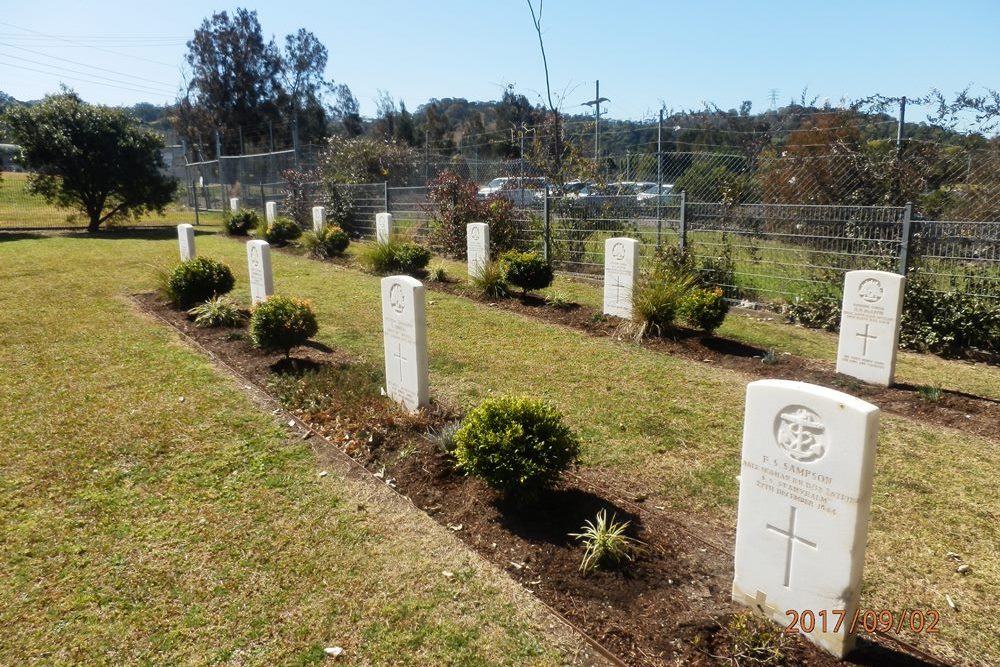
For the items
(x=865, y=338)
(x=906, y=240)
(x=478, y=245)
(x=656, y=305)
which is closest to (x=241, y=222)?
(x=478, y=245)

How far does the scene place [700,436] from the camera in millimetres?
5609

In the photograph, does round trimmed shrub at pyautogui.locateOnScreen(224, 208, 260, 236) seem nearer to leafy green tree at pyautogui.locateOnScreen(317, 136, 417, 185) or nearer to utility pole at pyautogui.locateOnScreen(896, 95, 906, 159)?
leafy green tree at pyautogui.locateOnScreen(317, 136, 417, 185)

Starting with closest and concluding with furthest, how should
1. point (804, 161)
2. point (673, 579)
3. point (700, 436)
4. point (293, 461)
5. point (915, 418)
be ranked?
point (673, 579)
point (293, 461)
point (700, 436)
point (915, 418)
point (804, 161)

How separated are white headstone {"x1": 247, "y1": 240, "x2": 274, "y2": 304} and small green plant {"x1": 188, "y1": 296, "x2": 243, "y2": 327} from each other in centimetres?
46

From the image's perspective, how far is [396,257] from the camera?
1454cm

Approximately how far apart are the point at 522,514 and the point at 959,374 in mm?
6067

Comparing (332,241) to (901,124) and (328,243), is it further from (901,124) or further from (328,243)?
(901,124)

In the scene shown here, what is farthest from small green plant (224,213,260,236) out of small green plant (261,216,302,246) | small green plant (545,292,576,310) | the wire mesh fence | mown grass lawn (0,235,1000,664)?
small green plant (545,292,576,310)

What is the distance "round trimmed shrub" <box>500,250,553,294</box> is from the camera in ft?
36.9

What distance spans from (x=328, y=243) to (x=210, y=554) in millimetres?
14552

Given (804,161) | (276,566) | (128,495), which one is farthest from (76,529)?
(804,161)

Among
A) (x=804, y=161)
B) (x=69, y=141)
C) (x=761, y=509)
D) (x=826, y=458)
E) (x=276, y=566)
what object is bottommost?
(x=276, y=566)

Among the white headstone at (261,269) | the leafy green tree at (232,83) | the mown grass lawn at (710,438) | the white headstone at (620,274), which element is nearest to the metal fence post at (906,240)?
the mown grass lawn at (710,438)

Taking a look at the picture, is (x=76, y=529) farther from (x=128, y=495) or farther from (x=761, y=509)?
(x=761, y=509)
